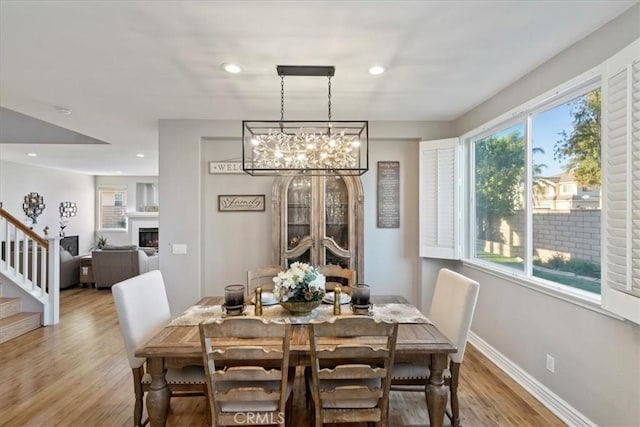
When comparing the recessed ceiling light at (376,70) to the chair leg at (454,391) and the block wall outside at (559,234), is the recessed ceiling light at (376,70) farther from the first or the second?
the chair leg at (454,391)

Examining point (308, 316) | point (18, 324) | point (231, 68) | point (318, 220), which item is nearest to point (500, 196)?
point (318, 220)

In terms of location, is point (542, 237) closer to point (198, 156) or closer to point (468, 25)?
point (468, 25)

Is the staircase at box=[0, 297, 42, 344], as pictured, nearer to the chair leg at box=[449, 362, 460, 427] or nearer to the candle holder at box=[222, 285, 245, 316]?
the candle holder at box=[222, 285, 245, 316]

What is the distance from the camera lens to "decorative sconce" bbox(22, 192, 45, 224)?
24.2ft

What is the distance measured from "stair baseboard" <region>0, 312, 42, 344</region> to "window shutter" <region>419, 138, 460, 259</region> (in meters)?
4.93

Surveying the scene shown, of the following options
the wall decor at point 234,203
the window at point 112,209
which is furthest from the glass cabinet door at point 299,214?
the window at point 112,209

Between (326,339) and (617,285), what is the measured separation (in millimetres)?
1635

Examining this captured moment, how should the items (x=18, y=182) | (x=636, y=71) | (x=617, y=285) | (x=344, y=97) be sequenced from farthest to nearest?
(x=18, y=182) → (x=344, y=97) → (x=617, y=285) → (x=636, y=71)

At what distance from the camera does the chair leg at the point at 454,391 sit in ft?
7.14

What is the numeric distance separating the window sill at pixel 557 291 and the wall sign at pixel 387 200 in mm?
1226

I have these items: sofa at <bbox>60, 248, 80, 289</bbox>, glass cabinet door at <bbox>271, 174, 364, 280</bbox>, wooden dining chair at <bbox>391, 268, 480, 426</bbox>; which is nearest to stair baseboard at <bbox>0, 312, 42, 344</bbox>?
sofa at <bbox>60, 248, 80, 289</bbox>

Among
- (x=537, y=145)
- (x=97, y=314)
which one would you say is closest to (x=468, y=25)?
(x=537, y=145)

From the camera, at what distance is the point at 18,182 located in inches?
286

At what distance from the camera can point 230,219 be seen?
4246 millimetres
